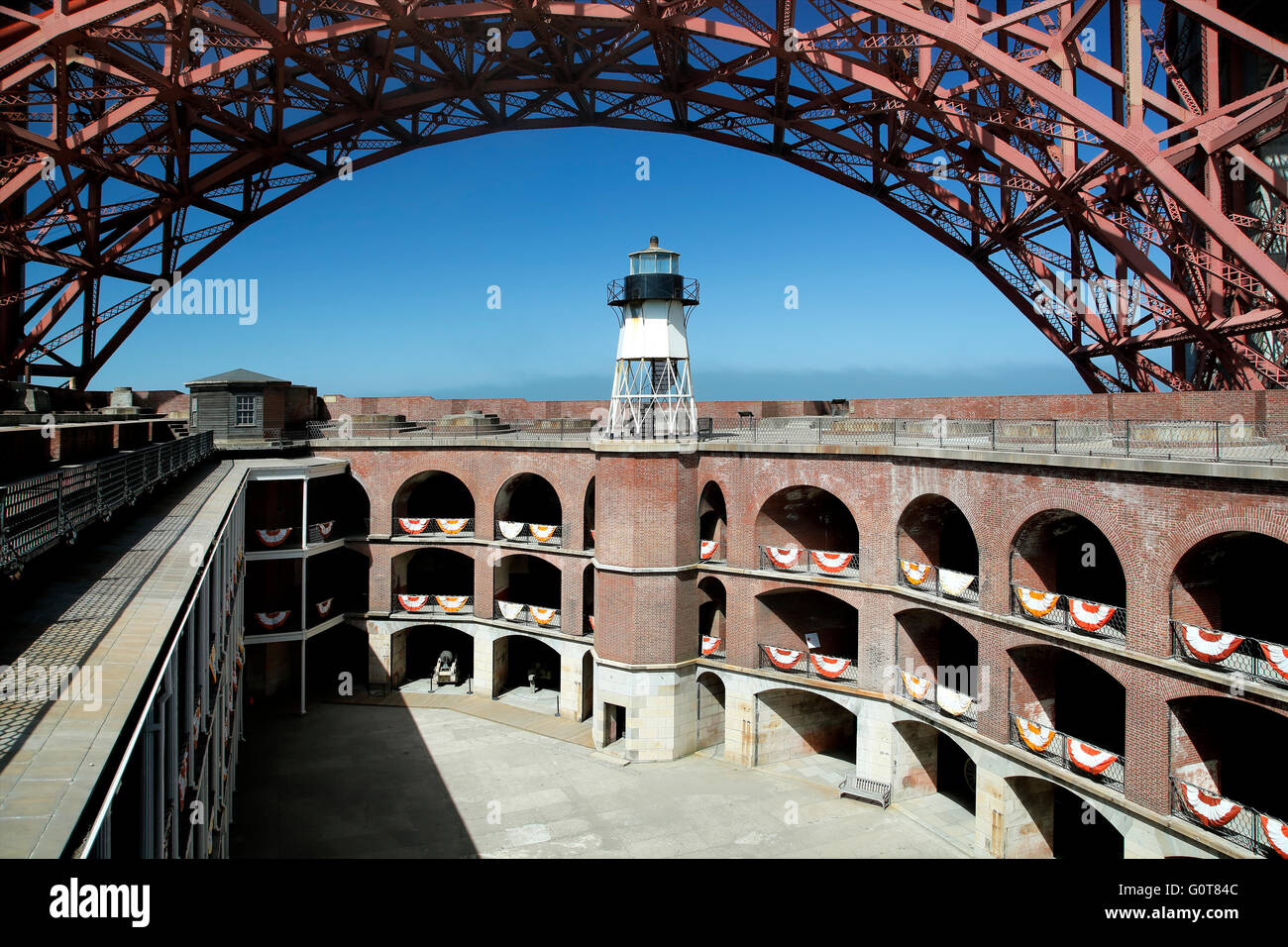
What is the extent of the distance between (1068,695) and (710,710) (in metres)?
12.5

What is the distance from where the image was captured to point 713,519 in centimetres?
3381

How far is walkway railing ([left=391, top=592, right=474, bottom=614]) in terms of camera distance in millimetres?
38219

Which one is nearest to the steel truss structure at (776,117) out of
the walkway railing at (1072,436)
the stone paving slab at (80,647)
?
the walkway railing at (1072,436)

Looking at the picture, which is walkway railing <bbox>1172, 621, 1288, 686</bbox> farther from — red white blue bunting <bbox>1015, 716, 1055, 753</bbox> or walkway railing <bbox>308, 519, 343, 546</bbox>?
walkway railing <bbox>308, 519, 343, 546</bbox>

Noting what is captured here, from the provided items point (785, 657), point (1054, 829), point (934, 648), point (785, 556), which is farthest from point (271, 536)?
point (1054, 829)

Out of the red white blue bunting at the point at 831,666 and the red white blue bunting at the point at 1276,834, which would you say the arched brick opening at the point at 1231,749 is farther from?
the red white blue bunting at the point at 831,666

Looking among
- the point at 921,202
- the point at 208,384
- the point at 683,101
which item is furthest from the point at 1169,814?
the point at 208,384

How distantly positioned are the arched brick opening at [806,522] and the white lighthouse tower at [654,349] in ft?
15.4

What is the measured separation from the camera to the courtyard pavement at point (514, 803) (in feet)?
79.5

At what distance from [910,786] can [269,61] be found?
41.2 meters

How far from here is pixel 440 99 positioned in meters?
42.9

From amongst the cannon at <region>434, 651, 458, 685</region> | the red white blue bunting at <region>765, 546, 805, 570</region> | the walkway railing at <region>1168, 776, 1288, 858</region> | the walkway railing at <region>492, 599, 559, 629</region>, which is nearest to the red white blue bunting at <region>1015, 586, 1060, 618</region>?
the walkway railing at <region>1168, 776, 1288, 858</region>

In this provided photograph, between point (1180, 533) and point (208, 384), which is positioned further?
point (208, 384)
